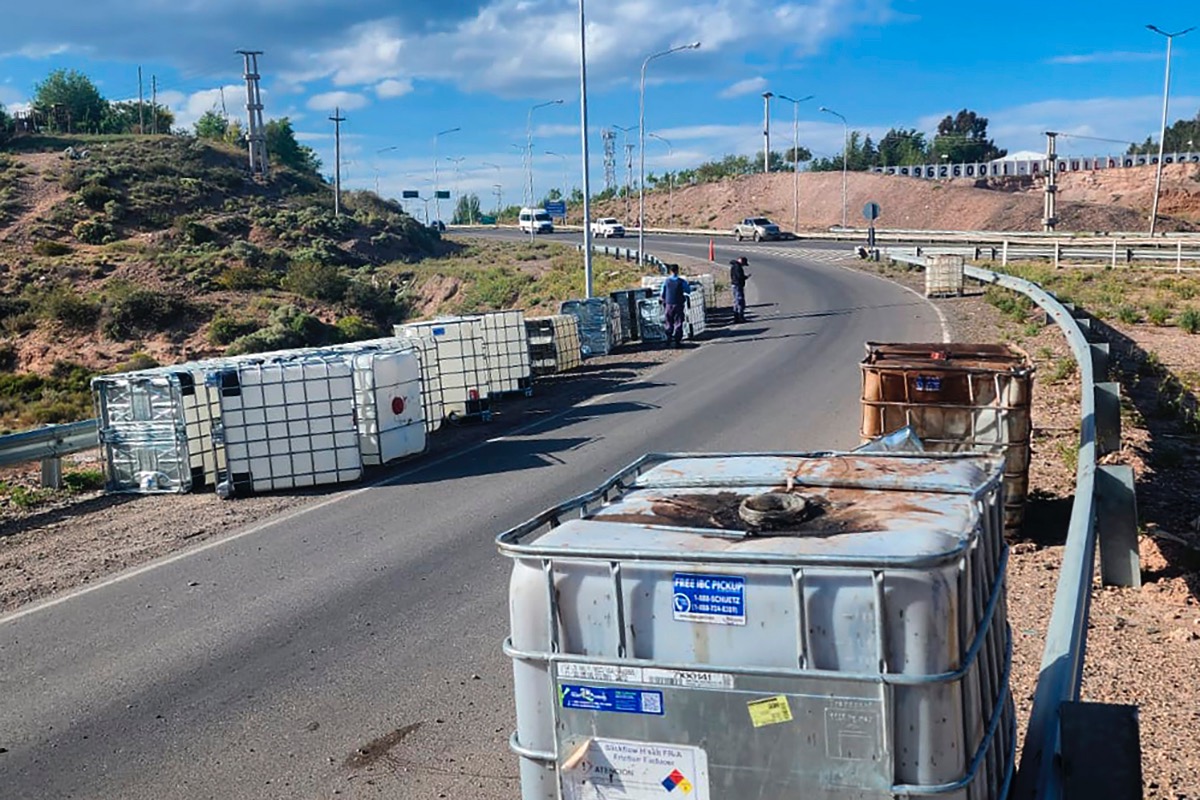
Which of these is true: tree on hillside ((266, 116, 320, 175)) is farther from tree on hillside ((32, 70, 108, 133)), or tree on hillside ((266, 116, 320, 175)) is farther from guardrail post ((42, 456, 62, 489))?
guardrail post ((42, 456, 62, 489))

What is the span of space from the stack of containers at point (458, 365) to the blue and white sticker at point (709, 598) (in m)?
14.2

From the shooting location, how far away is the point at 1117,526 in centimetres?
756

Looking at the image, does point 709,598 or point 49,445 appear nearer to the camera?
point 709,598

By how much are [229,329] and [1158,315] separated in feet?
99.2

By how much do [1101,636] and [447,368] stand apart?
12239 mm

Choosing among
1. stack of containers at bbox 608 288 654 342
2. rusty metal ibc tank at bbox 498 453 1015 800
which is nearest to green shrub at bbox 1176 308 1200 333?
stack of containers at bbox 608 288 654 342

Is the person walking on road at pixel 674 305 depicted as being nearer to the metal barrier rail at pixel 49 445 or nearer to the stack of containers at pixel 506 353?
the stack of containers at pixel 506 353

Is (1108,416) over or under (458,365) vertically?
over

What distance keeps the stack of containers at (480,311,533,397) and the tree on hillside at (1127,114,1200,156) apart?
457 feet

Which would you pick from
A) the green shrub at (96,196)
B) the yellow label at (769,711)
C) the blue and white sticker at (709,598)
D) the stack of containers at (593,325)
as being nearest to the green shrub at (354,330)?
the stack of containers at (593,325)

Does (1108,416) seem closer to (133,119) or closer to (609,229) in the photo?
(609,229)

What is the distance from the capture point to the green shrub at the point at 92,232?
58.7 meters

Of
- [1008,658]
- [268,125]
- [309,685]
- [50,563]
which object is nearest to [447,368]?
[50,563]

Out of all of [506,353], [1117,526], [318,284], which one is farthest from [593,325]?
[318,284]
